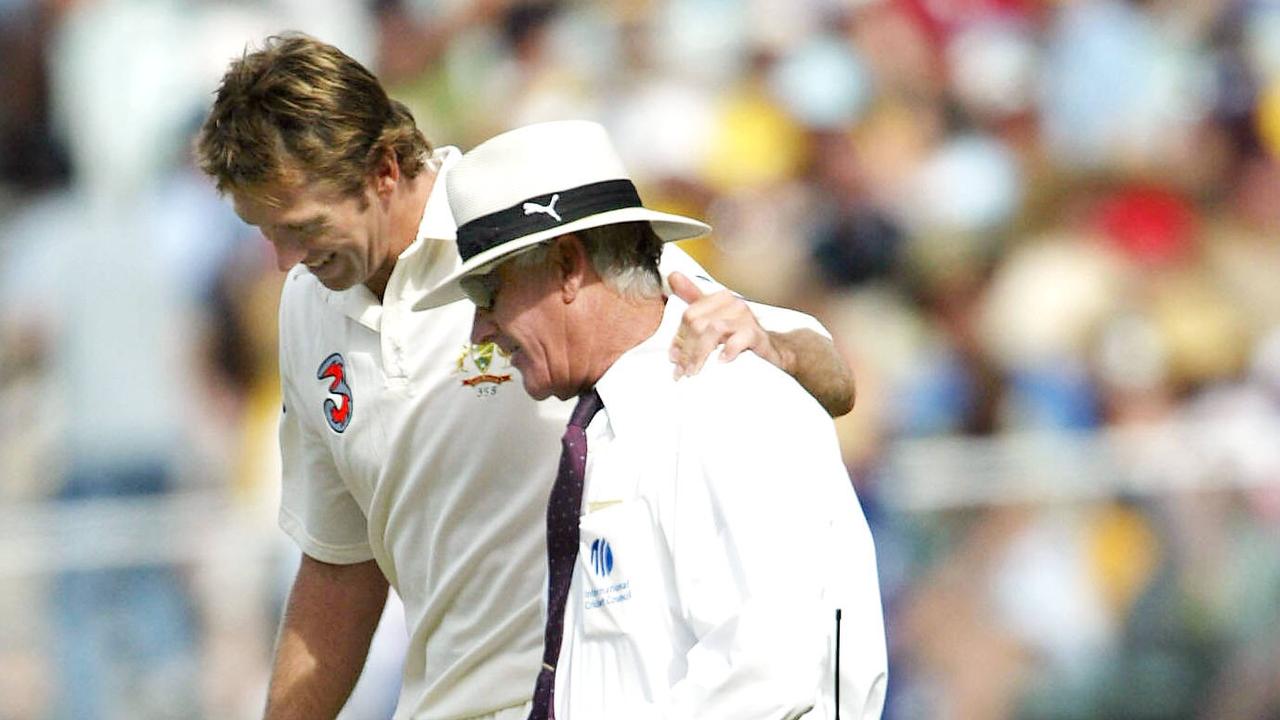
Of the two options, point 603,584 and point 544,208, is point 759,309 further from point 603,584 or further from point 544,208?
point 603,584

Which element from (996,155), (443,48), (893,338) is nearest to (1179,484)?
(893,338)

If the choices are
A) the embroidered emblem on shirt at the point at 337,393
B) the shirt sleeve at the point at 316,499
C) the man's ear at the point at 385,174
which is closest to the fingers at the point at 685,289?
the man's ear at the point at 385,174

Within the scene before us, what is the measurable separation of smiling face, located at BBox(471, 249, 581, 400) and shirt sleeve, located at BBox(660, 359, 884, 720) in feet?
0.90

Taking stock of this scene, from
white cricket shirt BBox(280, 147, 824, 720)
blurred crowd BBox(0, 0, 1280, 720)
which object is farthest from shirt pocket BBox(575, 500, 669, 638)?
blurred crowd BBox(0, 0, 1280, 720)

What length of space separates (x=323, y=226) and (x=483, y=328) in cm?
65

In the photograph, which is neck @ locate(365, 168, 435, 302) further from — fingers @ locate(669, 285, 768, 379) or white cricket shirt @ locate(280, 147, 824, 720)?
fingers @ locate(669, 285, 768, 379)

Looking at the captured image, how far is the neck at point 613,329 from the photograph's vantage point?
10.4ft

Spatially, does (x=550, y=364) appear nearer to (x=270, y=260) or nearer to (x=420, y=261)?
(x=420, y=261)

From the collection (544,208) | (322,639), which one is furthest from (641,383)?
(322,639)

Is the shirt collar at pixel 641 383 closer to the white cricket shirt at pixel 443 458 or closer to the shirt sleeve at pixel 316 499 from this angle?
the white cricket shirt at pixel 443 458

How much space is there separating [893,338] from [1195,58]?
2032mm

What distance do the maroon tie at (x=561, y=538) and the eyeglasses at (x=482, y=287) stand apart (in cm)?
25

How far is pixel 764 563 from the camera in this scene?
2.85m

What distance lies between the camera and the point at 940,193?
8.61 metres
